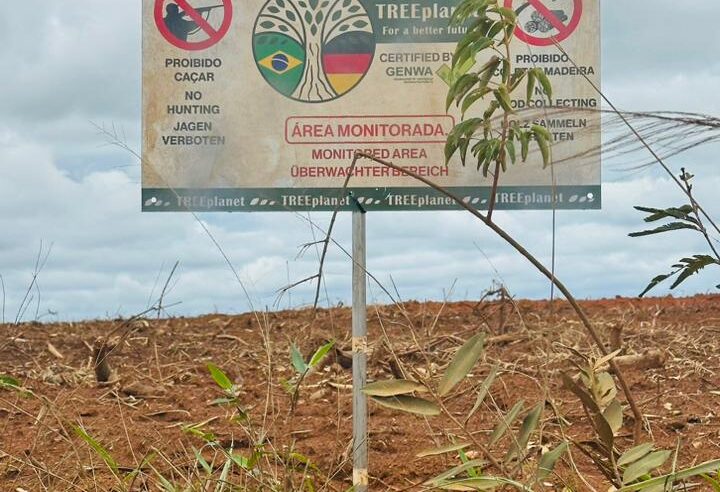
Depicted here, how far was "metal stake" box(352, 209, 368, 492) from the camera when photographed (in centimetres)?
335

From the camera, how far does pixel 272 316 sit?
8117 mm

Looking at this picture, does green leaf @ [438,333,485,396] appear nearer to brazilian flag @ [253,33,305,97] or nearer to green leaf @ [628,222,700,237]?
green leaf @ [628,222,700,237]

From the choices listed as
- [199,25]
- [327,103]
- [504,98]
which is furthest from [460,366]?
[199,25]

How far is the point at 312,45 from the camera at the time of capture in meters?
4.16

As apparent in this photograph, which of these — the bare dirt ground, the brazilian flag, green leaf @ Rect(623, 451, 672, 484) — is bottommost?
the bare dirt ground

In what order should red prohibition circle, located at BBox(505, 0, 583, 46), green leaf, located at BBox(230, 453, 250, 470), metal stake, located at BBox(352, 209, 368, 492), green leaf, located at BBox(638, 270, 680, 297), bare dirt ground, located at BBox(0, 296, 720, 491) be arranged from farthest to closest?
1. red prohibition circle, located at BBox(505, 0, 583, 46)
2. bare dirt ground, located at BBox(0, 296, 720, 491)
3. metal stake, located at BBox(352, 209, 368, 492)
4. green leaf, located at BBox(230, 453, 250, 470)
5. green leaf, located at BBox(638, 270, 680, 297)

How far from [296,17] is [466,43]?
1.54 metres

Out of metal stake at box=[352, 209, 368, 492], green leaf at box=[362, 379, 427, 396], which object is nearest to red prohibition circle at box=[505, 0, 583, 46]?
metal stake at box=[352, 209, 368, 492]

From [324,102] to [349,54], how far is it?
0.24 m

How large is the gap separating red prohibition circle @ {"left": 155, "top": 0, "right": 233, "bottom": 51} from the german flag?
45 cm

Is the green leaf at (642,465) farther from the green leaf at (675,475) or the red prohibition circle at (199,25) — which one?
the red prohibition circle at (199,25)

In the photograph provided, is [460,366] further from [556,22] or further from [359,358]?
[556,22]

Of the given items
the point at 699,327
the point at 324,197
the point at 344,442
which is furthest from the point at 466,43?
the point at 699,327

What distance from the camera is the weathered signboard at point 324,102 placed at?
13.4 ft
